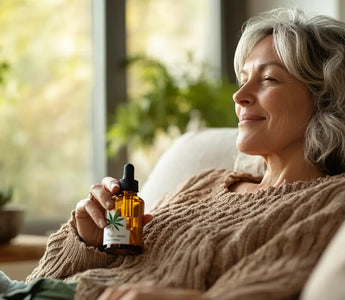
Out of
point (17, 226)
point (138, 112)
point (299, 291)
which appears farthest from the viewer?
point (138, 112)

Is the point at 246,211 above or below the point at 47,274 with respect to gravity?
above

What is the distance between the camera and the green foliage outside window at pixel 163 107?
136 inches

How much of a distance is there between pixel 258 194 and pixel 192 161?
22.8 inches

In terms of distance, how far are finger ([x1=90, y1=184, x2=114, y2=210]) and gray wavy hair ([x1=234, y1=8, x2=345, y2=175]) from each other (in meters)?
0.49

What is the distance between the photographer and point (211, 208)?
1.69m

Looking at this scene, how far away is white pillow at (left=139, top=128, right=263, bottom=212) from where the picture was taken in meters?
2.16

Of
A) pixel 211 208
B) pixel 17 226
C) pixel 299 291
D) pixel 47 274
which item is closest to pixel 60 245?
pixel 47 274

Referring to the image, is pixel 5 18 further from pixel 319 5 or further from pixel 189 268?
pixel 189 268

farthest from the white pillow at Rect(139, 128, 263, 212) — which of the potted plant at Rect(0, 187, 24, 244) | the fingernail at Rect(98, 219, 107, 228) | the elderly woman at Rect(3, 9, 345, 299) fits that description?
the potted plant at Rect(0, 187, 24, 244)

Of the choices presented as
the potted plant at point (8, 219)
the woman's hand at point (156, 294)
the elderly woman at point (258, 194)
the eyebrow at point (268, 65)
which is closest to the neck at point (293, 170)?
the elderly woman at point (258, 194)

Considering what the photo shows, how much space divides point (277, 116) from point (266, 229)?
363 mm

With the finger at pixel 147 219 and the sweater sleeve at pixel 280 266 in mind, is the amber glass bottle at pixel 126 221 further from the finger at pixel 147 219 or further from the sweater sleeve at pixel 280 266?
the sweater sleeve at pixel 280 266

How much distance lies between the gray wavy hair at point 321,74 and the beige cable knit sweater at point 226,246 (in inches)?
4.7

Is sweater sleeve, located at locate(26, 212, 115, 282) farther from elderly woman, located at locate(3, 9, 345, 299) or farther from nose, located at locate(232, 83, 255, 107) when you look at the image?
nose, located at locate(232, 83, 255, 107)
